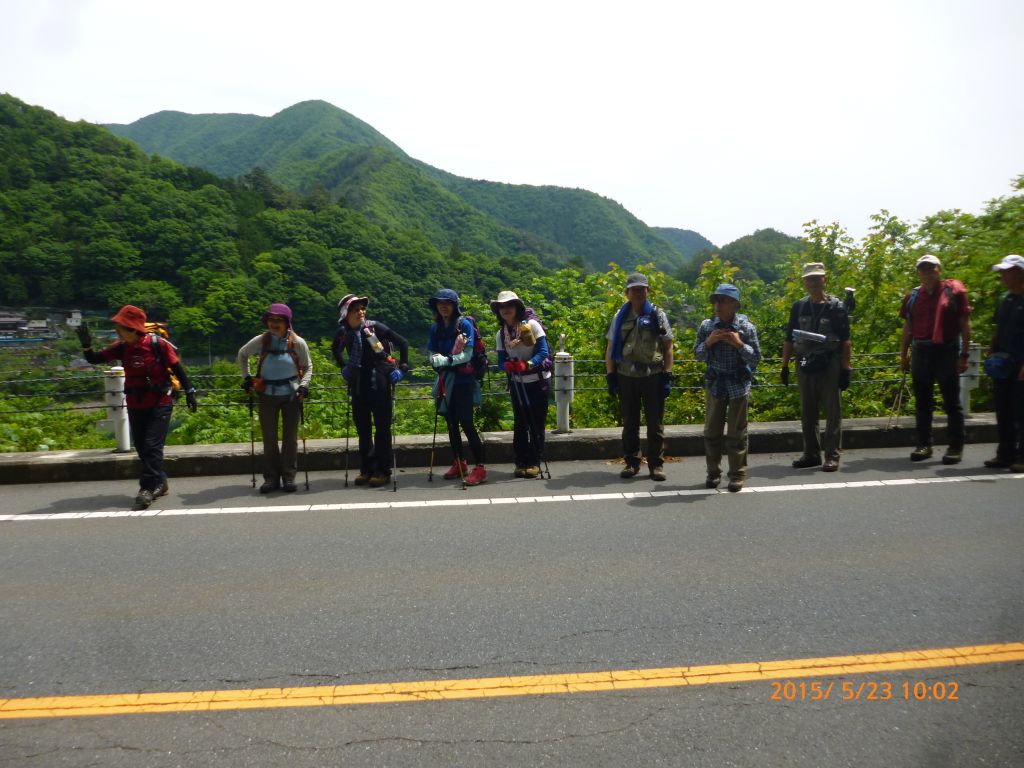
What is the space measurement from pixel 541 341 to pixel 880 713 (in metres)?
4.99

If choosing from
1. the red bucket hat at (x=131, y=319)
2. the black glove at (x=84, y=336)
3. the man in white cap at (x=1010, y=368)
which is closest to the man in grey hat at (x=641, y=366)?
the man in white cap at (x=1010, y=368)

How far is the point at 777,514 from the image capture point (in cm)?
582

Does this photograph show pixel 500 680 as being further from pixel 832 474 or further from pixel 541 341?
pixel 832 474

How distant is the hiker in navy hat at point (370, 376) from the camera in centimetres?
724

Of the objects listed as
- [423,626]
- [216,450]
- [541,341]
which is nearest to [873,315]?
[541,341]

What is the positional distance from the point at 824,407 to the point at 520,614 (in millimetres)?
4881

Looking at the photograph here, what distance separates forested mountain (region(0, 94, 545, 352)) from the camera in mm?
72562

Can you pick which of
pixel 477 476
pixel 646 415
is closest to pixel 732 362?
pixel 646 415

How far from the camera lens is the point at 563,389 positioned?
342 inches

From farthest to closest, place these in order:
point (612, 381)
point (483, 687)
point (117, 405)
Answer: point (117, 405), point (612, 381), point (483, 687)

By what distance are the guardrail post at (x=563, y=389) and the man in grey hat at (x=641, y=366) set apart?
1.17 metres

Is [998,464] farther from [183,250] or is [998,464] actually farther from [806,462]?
[183,250]

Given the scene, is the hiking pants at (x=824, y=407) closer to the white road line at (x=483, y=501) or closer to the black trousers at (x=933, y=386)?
the white road line at (x=483, y=501)

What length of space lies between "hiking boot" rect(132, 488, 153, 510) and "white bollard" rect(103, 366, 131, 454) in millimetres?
1628
